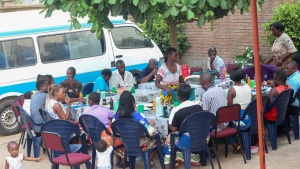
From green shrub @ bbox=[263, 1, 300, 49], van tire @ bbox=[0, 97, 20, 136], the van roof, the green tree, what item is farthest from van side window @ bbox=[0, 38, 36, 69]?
green shrub @ bbox=[263, 1, 300, 49]

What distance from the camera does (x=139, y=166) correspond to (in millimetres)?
9430

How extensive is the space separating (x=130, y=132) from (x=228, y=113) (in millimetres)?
1475

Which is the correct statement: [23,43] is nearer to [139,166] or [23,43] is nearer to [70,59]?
[70,59]

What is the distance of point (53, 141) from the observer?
816 centimetres

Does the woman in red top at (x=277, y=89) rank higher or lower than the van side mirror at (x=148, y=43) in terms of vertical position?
lower

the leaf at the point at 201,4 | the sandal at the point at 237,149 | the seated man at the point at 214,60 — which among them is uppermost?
the leaf at the point at 201,4

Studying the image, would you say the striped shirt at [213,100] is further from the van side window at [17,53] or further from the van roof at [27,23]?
the van side window at [17,53]

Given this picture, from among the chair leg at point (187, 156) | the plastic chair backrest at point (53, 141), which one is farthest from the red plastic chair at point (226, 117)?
the plastic chair backrest at point (53, 141)

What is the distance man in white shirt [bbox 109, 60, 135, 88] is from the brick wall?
4844mm

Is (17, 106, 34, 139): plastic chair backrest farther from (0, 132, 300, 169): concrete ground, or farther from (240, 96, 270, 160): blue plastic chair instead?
(240, 96, 270, 160): blue plastic chair

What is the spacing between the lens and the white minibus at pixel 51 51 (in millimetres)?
12297

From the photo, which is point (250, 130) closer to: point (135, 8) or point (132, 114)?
point (132, 114)

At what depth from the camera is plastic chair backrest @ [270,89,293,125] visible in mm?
9484

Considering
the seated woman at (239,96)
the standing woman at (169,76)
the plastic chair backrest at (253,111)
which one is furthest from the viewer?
the standing woman at (169,76)
